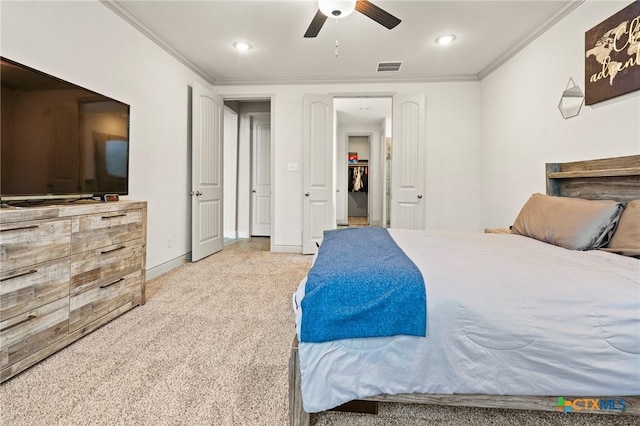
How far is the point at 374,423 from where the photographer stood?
3.90 feet

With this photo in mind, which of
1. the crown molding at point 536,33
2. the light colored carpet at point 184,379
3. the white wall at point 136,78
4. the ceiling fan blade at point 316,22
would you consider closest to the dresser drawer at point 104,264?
the light colored carpet at point 184,379

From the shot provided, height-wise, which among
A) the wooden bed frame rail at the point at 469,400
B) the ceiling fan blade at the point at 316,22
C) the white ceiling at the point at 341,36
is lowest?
the wooden bed frame rail at the point at 469,400

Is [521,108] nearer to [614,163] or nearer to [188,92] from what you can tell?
[614,163]

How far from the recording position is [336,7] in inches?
79.4

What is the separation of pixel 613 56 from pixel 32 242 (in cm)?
375

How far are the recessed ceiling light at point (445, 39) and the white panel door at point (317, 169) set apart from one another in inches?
61.6

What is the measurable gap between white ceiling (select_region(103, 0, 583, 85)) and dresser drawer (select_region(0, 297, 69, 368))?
2.46m

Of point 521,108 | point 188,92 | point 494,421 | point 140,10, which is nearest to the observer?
point 494,421

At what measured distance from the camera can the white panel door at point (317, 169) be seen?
4.18 m

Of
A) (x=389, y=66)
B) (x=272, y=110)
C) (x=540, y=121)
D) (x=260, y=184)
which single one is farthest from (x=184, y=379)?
(x=260, y=184)

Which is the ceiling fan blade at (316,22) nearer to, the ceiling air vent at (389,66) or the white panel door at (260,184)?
the ceiling air vent at (389,66)

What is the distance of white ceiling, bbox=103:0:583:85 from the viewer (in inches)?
101

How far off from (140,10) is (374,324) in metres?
3.26

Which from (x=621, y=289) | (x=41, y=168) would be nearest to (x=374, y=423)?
(x=621, y=289)
